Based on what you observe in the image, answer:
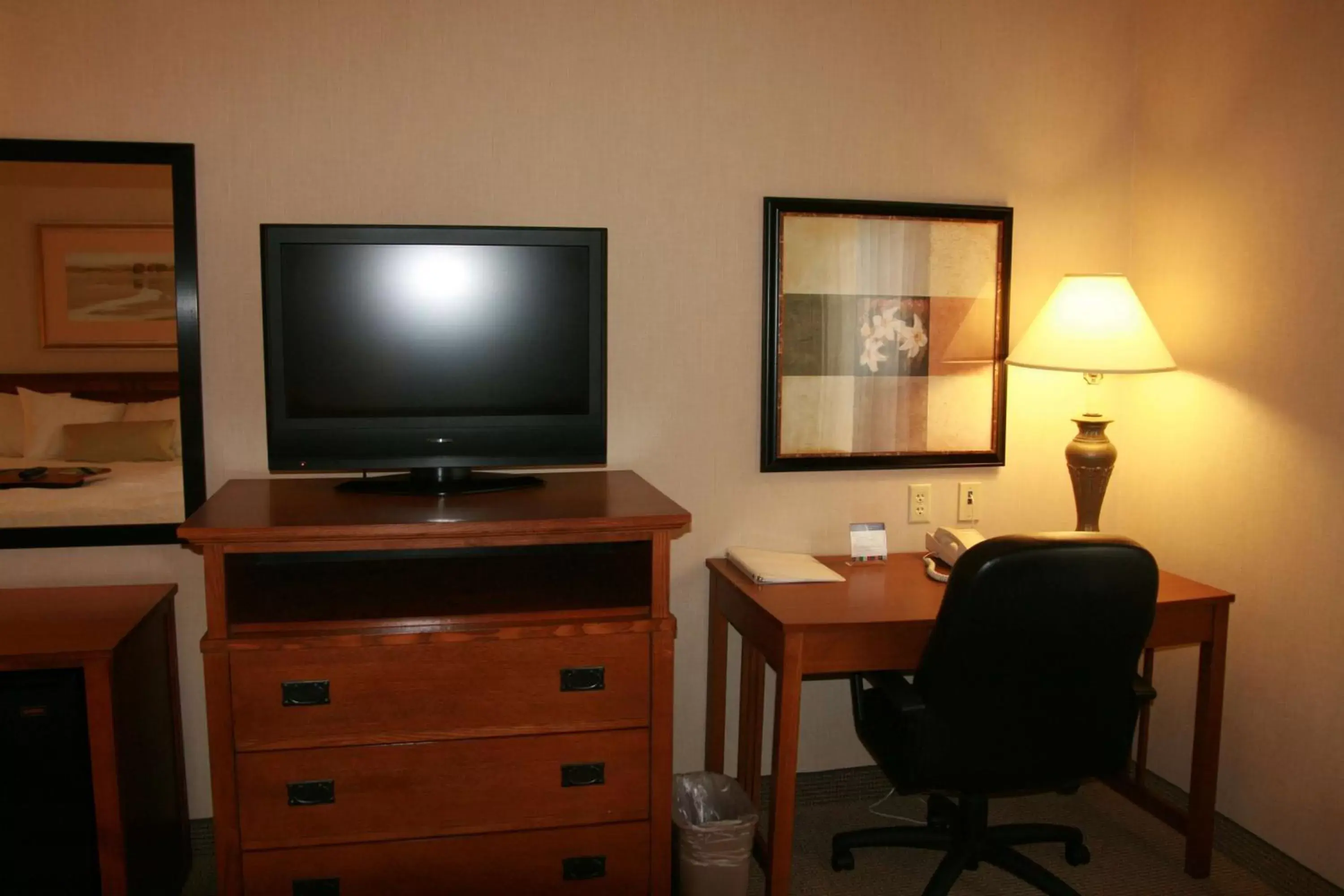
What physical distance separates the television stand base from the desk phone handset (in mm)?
980

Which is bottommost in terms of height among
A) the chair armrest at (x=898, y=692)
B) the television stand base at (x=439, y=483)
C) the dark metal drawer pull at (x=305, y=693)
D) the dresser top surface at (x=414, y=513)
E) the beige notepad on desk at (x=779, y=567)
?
the chair armrest at (x=898, y=692)

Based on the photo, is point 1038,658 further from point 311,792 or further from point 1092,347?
point 311,792

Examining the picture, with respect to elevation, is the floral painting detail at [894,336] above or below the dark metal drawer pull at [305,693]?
above

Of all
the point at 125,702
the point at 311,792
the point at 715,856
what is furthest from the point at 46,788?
the point at 715,856

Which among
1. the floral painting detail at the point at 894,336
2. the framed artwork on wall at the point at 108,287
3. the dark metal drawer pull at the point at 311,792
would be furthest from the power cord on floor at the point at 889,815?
the framed artwork on wall at the point at 108,287

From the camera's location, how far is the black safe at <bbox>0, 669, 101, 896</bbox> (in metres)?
1.73

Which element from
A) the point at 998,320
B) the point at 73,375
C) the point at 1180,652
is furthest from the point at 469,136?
the point at 1180,652

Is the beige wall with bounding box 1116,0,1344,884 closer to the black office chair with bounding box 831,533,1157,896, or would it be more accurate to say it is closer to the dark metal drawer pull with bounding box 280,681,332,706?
the black office chair with bounding box 831,533,1157,896

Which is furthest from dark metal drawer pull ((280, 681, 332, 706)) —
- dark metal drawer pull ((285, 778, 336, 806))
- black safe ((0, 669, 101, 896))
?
black safe ((0, 669, 101, 896))

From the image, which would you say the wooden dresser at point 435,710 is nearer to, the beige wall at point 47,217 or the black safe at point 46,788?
the black safe at point 46,788

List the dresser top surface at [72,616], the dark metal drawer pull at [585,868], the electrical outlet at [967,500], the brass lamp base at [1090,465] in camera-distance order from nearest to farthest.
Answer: the dresser top surface at [72,616]
the dark metal drawer pull at [585,868]
the brass lamp base at [1090,465]
the electrical outlet at [967,500]

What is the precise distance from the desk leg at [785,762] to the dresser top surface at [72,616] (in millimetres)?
1289

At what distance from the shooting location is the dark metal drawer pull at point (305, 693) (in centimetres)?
174

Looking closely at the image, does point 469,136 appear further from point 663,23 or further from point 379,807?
point 379,807
